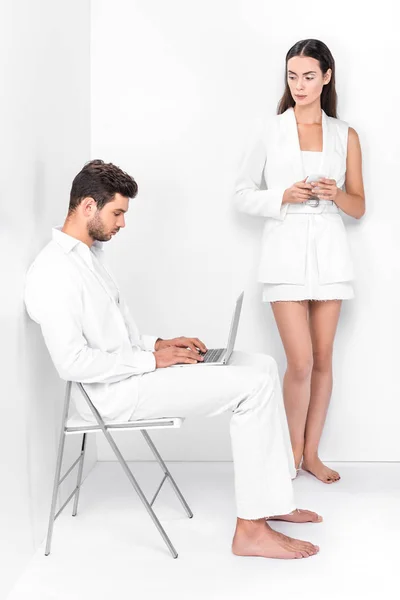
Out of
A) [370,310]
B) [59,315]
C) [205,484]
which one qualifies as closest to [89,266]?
[59,315]

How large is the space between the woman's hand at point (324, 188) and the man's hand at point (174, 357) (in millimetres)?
1120

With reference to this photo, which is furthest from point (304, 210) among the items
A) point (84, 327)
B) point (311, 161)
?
point (84, 327)

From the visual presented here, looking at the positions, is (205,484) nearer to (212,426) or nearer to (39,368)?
(212,426)

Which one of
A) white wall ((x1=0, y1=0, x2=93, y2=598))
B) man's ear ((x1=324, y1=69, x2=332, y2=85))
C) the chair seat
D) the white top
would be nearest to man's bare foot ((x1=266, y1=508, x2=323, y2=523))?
the chair seat

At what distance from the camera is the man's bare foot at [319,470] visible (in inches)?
156

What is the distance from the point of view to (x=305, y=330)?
12.9 feet

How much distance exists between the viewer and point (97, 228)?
3.17m

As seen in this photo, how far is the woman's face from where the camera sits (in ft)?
12.5

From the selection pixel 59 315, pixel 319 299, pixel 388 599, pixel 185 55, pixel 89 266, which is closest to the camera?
pixel 388 599

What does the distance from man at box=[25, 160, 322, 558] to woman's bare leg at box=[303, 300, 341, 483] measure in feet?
3.14

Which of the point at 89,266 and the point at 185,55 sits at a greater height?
the point at 185,55

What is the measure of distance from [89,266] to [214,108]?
4.91 feet

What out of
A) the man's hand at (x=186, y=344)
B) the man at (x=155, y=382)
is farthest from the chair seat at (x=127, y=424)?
the man's hand at (x=186, y=344)

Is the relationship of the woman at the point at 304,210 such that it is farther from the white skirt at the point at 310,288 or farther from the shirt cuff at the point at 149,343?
the shirt cuff at the point at 149,343
